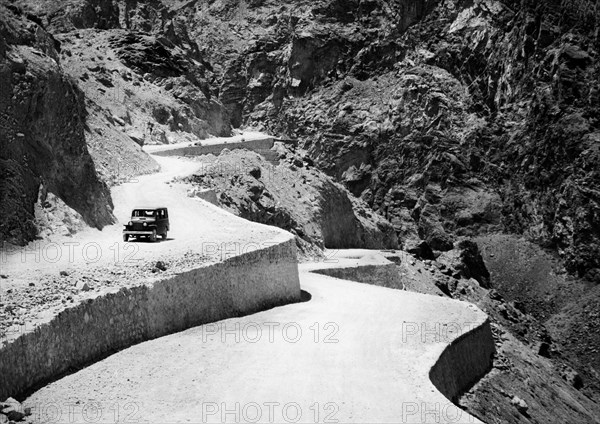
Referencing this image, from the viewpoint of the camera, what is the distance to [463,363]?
21.0m

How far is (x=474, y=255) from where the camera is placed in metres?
61.8

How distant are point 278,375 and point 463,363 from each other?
23.3ft

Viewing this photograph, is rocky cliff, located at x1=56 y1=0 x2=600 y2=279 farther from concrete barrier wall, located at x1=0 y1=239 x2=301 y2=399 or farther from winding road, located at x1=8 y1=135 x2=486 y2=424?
winding road, located at x1=8 y1=135 x2=486 y2=424

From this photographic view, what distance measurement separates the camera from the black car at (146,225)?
73.9ft

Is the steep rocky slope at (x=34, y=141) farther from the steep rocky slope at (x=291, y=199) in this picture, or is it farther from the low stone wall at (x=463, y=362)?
the low stone wall at (x=463, y=362)

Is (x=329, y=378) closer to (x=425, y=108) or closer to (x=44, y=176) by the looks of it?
(x=44, y=176)

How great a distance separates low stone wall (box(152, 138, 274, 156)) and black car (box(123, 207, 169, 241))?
2452 cm

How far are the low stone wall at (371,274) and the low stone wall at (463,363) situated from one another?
35.7ft

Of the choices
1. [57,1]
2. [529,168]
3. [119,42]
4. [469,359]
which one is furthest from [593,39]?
[469,359]

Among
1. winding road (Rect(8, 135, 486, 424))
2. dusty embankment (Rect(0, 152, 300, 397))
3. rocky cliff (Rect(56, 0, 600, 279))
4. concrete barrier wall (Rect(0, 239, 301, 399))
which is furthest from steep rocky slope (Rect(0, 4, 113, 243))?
rocky cliff (Rect(56, 0, 600, 279))

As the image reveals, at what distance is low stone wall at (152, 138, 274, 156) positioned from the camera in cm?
4916

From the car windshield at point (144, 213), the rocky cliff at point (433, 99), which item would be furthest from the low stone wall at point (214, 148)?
the car windshield at point (144, 213)

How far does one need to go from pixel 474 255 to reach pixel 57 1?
4654cm

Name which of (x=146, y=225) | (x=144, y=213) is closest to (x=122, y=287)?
(x=146, y=225)
